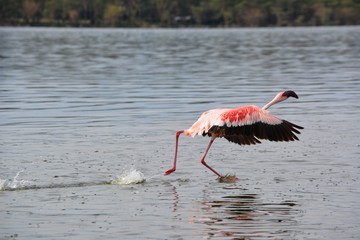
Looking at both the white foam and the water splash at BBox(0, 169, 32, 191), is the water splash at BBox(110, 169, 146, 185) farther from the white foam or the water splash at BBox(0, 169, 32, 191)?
the white foam

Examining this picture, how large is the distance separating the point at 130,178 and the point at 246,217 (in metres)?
2.95

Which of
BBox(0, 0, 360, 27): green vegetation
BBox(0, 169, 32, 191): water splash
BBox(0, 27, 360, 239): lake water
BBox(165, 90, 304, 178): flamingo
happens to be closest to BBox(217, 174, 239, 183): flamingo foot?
BBox(0, 27, 360, 239): lake water

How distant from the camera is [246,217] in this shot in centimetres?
1376

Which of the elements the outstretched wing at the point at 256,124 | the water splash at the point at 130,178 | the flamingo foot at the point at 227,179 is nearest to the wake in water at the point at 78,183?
the water splash at the point at 130,178

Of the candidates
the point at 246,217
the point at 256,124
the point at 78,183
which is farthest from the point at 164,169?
the point at 246,217

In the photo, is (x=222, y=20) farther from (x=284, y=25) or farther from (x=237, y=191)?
(x=237, y=191)

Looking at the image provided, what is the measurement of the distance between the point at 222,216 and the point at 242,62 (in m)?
41.7

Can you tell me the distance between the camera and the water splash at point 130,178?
16219 mm

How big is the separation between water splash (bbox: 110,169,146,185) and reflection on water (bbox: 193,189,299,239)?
164cm

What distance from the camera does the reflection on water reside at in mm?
12922

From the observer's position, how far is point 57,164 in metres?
17.9

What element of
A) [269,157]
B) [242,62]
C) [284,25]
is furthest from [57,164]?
[284,25]

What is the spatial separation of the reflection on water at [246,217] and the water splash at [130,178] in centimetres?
164

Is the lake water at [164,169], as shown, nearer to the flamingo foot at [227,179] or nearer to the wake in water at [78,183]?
the wake in water at [78,183]
